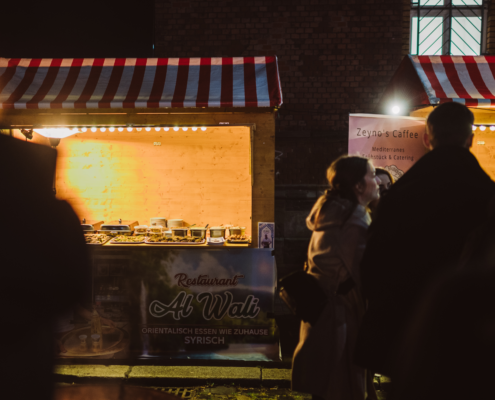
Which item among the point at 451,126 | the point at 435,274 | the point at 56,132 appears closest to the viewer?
the point at 435,274

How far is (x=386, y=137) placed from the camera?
5.58m

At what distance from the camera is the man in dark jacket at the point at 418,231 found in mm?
1869

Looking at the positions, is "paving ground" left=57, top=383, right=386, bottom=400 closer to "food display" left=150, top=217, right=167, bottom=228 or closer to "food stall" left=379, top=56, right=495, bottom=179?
"food display" left=150, top=217, right=167, bottom=228

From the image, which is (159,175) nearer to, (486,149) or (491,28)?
(486,149)

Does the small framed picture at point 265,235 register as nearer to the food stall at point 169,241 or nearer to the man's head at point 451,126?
the food stall at point 169,241

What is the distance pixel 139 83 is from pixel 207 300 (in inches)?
135

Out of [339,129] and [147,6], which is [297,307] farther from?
[147,6]

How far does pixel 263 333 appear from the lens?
4969mm

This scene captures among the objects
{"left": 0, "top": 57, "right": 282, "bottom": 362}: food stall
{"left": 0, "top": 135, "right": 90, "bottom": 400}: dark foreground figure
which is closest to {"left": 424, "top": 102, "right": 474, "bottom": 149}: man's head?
{"left": 0, "top": 135, "right": 90, "bottom": 400}: dark foreground figure

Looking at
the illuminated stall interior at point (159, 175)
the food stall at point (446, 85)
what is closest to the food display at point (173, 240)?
the illuminated stall interior at point (159, 175)

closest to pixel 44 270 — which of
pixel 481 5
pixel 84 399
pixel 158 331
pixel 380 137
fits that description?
pixel 84 399

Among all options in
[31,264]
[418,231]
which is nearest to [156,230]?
[31,264]

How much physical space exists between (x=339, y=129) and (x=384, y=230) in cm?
575

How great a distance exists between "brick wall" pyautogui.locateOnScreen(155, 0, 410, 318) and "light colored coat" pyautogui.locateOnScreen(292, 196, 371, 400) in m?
4.46
